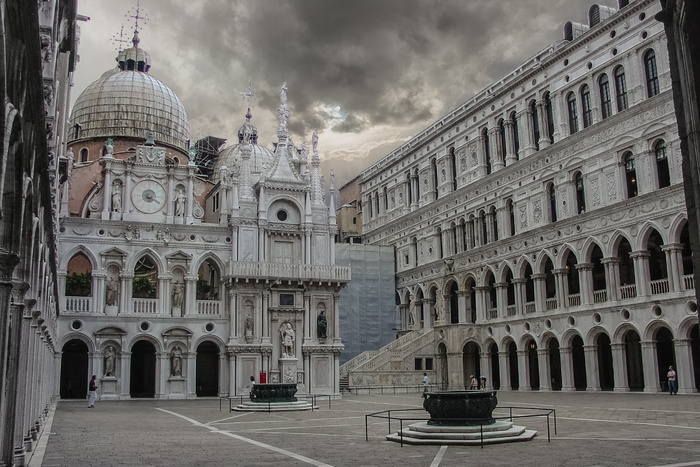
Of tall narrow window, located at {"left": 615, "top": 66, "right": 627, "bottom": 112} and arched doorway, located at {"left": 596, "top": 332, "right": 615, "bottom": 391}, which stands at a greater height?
tall narrow window, located at {"left": 615, "top": 66, "right": 627, "bottom": 112}

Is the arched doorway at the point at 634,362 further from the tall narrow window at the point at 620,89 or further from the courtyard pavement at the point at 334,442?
the courtyard pavement at the point at 334,442

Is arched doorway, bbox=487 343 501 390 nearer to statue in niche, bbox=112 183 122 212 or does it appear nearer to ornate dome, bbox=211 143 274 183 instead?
ornate dome, bbox=211 143 274 183

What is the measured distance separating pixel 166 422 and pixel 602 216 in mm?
24513

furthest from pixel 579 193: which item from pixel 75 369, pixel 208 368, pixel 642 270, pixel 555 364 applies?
pixel 75 369

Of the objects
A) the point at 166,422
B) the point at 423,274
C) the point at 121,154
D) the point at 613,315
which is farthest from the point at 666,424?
the point at 121,154

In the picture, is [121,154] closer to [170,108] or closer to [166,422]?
[170,108]

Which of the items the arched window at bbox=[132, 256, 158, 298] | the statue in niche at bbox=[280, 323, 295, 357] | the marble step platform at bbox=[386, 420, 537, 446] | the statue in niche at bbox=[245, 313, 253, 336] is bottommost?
the marble step platform at bbox=[386, 420, 537, 446]

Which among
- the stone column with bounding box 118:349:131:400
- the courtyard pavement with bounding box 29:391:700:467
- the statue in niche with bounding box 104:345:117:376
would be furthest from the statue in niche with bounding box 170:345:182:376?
the courtyard pavement with bounding box 29:391:700:467

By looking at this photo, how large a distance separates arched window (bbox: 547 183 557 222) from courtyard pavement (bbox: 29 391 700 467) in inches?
672

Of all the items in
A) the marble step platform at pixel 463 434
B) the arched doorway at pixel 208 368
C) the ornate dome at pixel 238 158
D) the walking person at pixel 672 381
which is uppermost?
the ornate dome at pixel 238 158

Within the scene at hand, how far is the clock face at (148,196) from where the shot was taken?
42.4 meters

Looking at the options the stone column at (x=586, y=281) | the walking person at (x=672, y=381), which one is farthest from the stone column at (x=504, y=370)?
the walking person at (x=672, y=381)

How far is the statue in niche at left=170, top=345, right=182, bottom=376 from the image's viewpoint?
40812mm

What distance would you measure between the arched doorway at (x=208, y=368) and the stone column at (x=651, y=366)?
80.2ft
